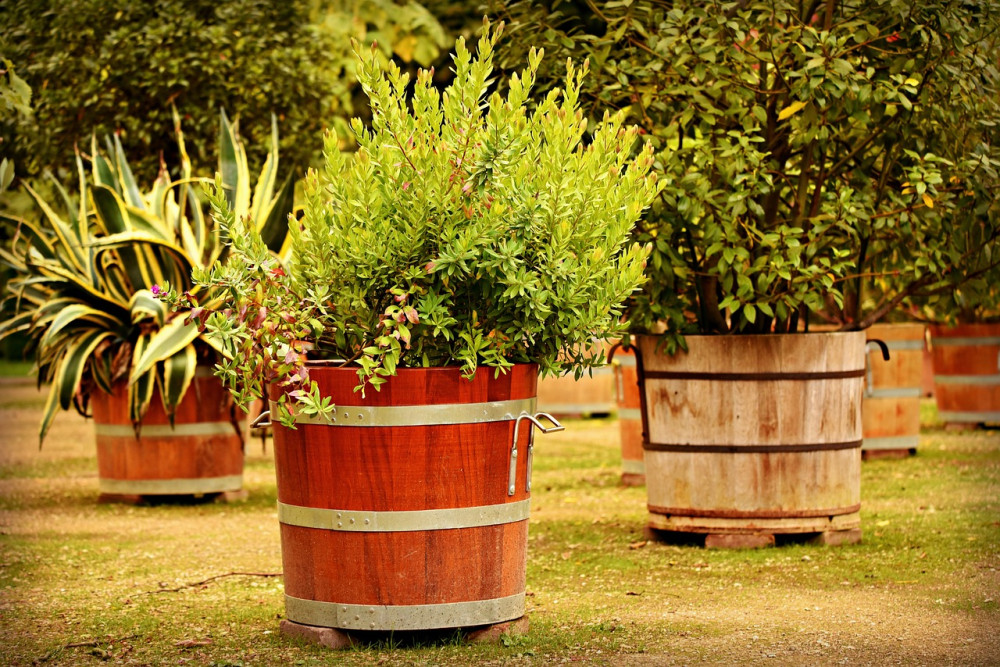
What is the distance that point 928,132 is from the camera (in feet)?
19.5

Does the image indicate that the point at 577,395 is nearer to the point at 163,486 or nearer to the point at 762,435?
the point at 163,486

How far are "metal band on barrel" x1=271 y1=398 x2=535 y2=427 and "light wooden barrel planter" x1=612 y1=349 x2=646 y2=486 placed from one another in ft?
14.0

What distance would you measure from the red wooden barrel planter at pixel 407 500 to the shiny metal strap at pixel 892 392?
6.44 m

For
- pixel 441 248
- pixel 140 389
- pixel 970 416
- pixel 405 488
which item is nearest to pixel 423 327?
A: pixel 441 248

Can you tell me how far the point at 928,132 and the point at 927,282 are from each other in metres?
0.74

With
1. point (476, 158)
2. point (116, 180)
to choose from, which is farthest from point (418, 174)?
point (116, 180)

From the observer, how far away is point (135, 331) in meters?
7.35

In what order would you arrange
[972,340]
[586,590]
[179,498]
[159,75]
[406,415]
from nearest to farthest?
1. [406,415]
2. [586,590]
3. [179,498]
4. [159,75]
5. [972,340]

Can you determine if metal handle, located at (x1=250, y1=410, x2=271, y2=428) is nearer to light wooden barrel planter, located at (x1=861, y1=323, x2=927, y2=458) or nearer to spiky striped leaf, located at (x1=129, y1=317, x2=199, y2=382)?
spiky striped leaf, located at (x1=129, y1=317, x2=199, y2=382)

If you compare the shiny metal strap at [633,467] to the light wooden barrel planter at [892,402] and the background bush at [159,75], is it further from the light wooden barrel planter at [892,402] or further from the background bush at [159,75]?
the background bush at [159,75]

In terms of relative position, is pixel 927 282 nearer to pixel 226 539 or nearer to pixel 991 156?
pixel 991 156

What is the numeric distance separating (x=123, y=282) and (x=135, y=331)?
0.34 metres

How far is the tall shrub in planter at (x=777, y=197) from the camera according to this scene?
5383mm

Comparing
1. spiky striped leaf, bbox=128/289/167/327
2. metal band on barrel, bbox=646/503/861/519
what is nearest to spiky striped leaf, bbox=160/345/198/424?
spiky striped leaf, bbox=128/289/167/327
